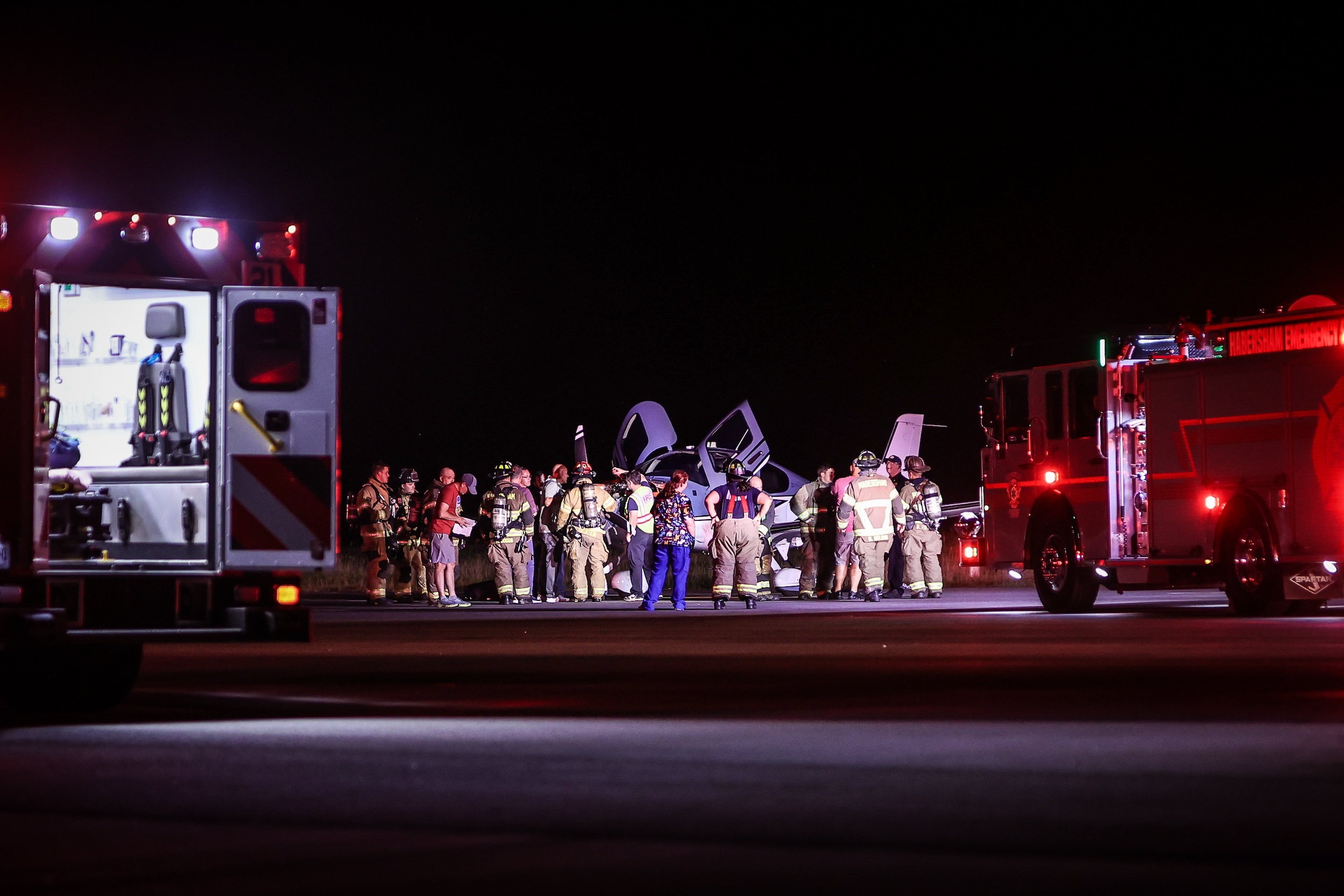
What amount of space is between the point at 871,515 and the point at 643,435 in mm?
7692

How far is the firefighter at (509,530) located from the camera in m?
27.0

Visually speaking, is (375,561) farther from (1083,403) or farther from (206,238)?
(206,238)

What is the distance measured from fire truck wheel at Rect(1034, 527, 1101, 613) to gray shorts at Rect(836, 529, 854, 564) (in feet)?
14.0

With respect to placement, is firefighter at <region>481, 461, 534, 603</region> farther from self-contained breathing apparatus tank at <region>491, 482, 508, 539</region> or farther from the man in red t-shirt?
the man in red t-shirt

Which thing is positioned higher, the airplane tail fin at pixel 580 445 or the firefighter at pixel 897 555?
the airplane tail fin at pixel 580 445

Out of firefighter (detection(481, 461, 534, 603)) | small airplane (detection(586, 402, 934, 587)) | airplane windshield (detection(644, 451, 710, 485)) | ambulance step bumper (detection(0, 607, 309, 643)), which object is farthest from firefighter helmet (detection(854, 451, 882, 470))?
ambulance step bumper (detection(0, 607, 309, 643))

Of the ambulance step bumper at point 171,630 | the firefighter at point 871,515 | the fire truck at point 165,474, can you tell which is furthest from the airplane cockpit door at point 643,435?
the ambulance step bumper at point 171,630

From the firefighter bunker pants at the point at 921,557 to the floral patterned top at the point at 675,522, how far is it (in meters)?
3.49

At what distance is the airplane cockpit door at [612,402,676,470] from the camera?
33.5m

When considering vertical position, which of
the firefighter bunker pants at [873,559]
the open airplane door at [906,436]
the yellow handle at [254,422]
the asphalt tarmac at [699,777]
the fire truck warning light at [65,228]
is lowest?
the asphalt tarmac at [699,777]

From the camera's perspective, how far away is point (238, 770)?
8648mm

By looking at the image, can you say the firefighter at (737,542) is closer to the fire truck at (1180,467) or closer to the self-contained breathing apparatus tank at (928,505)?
the self-contained breathing apparatus tank at (928,505)

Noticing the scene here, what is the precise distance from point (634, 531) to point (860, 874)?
22.1m

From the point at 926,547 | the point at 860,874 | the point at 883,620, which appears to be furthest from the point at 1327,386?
the point at 860,874
